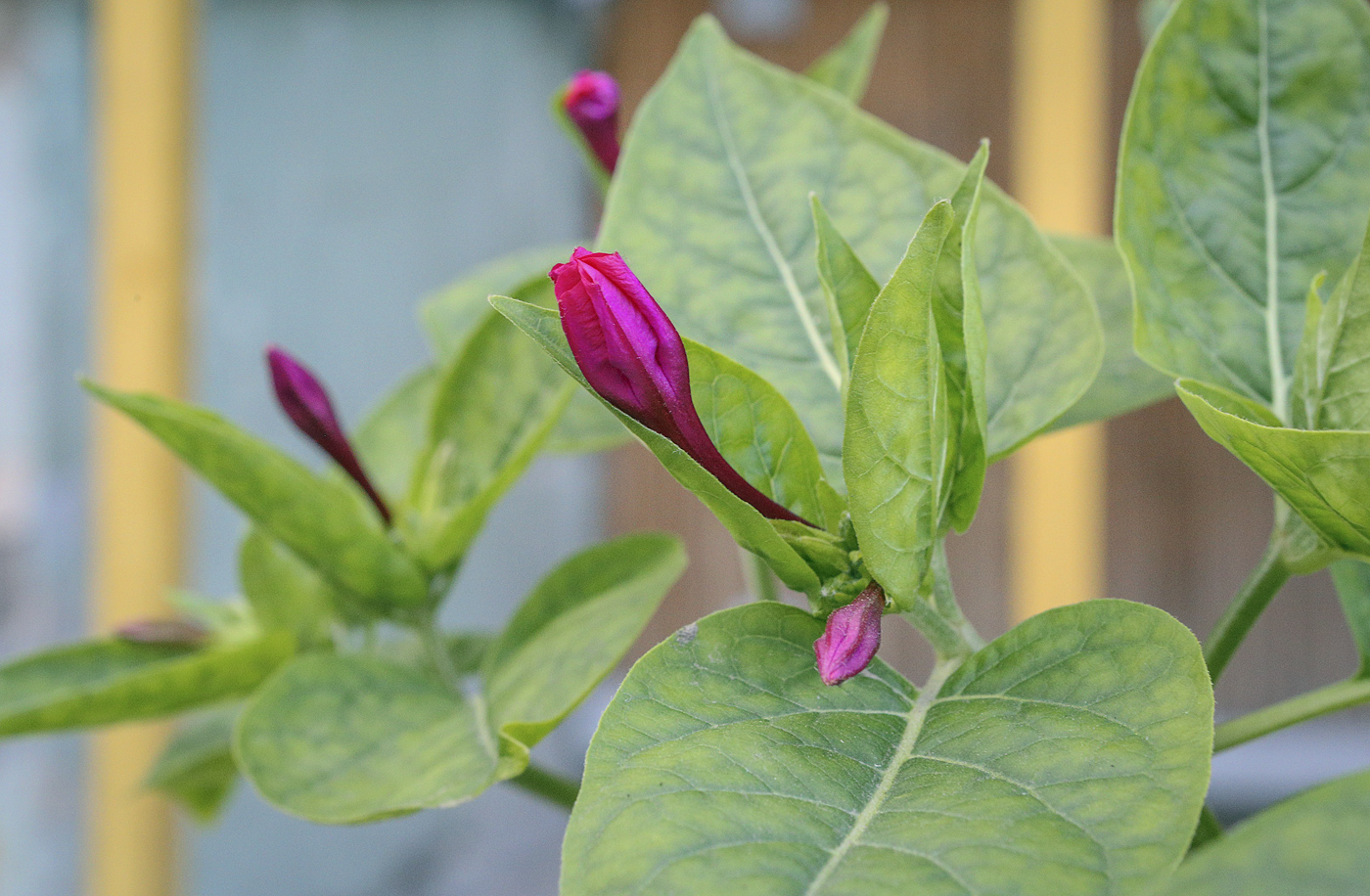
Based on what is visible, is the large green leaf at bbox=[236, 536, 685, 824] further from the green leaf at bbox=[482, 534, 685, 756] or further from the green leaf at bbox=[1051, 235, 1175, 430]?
the green leaf at bbox=[1051, 235, 1175, 430]

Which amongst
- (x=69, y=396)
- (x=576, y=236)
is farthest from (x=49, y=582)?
(x=576, y=236)

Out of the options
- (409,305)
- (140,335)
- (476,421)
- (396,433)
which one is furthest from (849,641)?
(409,305)

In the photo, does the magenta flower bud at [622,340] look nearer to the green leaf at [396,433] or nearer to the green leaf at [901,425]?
the green leaf at [901,425]

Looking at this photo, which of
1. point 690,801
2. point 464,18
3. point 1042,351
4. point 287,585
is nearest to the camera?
point 690,801

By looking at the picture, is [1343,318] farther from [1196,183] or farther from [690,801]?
[690,801]

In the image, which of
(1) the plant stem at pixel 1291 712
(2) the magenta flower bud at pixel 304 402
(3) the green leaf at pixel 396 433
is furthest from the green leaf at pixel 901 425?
(3) the green leaf at pixel 396 433
